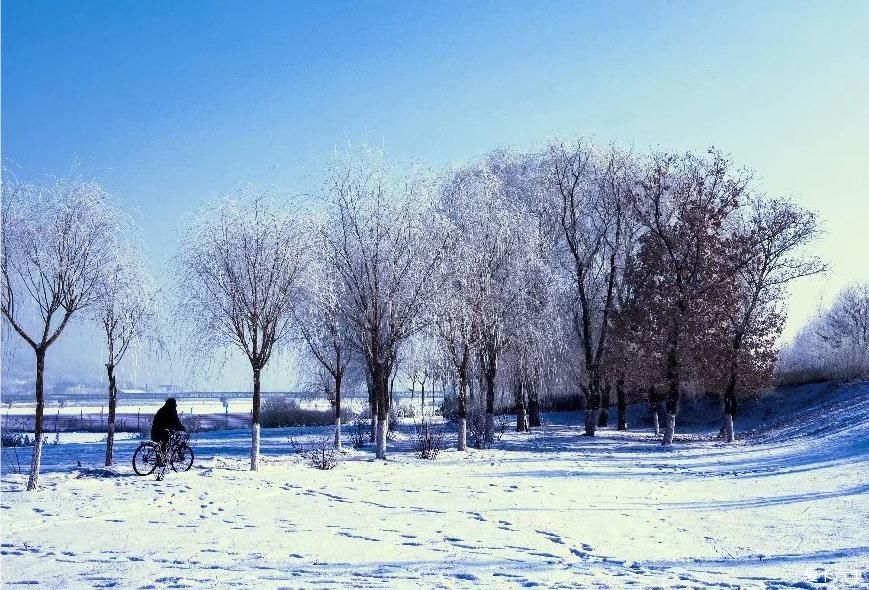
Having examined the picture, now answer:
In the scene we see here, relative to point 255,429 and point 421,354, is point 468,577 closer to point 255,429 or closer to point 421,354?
point 255,429

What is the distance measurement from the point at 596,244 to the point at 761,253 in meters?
6.35

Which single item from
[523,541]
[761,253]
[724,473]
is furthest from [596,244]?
[523,541]

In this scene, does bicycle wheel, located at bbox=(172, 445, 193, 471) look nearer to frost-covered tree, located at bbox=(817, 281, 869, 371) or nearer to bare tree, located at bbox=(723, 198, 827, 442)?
bare tree, located at bbox=(723, 198, 827, 442)

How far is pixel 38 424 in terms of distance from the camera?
13547 millimetres

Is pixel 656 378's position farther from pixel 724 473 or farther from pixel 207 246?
pixel 207 246

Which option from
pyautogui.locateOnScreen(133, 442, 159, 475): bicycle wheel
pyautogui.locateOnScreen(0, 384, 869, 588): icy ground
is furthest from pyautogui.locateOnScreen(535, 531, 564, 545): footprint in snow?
pyautogui.locateOnScreen(133, 442, 159, 475): bicycle wheel

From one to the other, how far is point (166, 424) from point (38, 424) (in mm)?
2684

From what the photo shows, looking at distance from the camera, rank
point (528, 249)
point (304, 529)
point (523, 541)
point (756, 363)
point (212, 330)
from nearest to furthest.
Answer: point (523, 541)
point (304, 529)
point (212, 330)
point (528, 249)
point (756, 363)

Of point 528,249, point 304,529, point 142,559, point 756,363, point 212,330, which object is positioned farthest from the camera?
point 756,363

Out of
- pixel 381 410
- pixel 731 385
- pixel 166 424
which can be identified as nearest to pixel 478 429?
pixel 381 410

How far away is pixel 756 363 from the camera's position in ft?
89.7

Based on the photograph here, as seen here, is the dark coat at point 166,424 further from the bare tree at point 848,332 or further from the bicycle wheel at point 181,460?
the bare tree at point 848,332

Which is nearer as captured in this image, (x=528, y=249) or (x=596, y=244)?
(x=528, y=249)

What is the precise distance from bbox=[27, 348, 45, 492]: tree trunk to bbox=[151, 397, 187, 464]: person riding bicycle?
2363 millimetres
